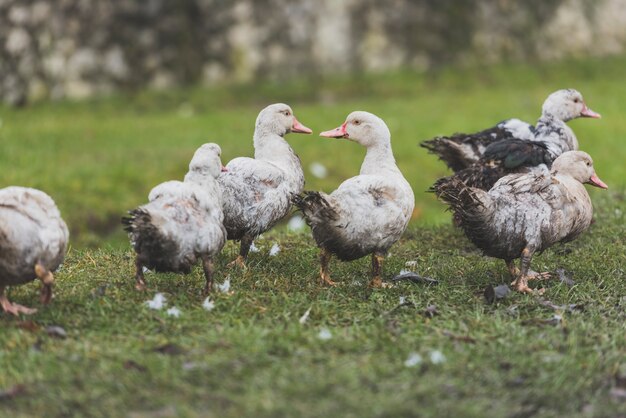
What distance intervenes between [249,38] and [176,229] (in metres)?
12.3

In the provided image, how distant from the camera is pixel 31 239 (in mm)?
5680

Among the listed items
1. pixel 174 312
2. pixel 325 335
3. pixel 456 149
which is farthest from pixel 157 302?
pixel 456 149

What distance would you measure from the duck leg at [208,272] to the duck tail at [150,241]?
0.60 feet

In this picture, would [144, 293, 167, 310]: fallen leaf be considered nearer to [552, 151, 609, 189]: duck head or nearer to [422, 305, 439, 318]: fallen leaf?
[422, 305, 439, 318]: fallen leaf

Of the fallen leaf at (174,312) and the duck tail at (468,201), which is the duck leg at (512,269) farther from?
the fallen leaf at (174,312)

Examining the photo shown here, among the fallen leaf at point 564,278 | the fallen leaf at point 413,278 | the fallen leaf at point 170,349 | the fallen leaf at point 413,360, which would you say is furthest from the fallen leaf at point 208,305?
the fallen leaf at point 564,278

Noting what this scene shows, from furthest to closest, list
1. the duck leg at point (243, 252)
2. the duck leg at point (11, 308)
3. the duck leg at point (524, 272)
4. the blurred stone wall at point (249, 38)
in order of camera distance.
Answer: the blurred stone wall at point (249, 38)
the duck leg at point (243, 252)
the duck leg at point (524, 272)
the duck leg at point (11, 308)

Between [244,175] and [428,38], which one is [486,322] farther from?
[428,38]

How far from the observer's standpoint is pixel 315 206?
641cm

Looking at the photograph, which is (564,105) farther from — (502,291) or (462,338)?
(462,338)

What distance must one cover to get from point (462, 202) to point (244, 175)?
65.6 inches

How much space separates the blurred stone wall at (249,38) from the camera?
16.7 metres

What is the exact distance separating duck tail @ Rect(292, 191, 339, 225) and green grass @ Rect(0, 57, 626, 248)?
3.60 meters

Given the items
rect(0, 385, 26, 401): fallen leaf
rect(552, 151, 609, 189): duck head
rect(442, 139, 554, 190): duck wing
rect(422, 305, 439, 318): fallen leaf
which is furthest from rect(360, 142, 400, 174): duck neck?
rect(0, 385, 26, 401): fallen leaf
